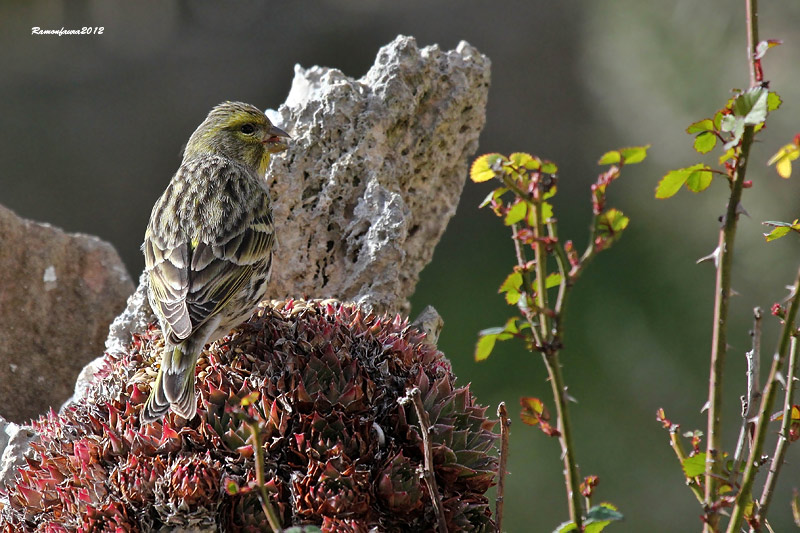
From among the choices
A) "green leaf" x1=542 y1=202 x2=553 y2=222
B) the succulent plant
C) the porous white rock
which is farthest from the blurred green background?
"green leaf" x1=542 y1=202 x2=553 y2=222

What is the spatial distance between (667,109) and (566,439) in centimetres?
559

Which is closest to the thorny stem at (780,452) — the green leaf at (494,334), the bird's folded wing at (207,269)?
the green leaf at (494,334)

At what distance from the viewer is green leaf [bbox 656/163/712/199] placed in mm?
1603

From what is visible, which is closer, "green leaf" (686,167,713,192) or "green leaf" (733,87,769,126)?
"green leaf" (733,87,769,126)

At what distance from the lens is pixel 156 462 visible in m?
2.13

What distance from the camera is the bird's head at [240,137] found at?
3643 millimetres

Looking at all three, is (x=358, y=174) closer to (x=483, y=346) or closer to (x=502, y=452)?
(x=502, y=452)

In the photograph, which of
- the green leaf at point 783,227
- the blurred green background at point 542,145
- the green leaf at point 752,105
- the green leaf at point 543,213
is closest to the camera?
the green leaf at point 752,105

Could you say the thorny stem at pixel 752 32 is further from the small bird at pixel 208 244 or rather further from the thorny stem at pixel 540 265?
the small bird at pixel 208 244

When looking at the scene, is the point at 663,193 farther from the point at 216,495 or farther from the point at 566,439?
the point at 216,495

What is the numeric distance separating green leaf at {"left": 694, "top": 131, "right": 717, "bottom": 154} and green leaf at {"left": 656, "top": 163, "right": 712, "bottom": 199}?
0.04 m

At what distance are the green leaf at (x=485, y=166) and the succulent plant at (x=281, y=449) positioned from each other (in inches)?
30.1

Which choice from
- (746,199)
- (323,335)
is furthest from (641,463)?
(323,335)

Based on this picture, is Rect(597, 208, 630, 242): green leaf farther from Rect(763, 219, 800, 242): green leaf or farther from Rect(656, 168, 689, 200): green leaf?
Rect(763, 219, 800, 242): green leaf
